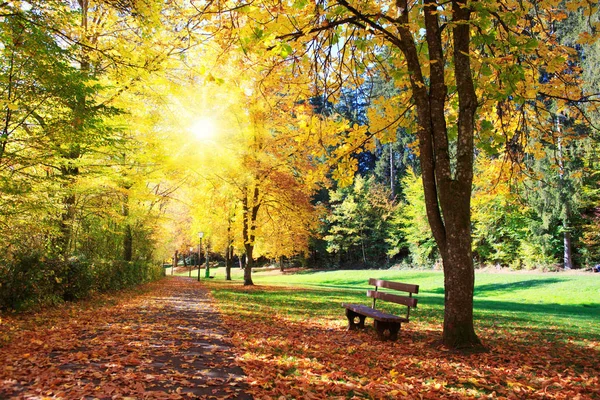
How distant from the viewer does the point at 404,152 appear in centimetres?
5788

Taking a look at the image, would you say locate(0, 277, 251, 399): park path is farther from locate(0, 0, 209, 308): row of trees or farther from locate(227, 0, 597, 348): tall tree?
locate(227, 0, 597, 348): tall tree

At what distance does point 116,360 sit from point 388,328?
4042mm

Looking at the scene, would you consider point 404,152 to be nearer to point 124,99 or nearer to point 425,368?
point 124,99

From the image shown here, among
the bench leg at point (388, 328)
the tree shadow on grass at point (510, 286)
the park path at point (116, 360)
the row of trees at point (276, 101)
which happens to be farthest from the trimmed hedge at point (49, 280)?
the tree shadow on grass at point (510, 286)

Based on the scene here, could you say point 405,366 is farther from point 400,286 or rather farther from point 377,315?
point 400,286

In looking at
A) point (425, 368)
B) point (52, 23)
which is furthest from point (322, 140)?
point (52, 23)

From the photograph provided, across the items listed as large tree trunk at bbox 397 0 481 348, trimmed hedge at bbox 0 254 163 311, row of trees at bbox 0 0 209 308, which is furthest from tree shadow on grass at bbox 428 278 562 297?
row of trees at bbox 0 0 209 308

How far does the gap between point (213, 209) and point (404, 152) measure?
4519 centimetres

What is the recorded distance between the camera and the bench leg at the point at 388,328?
604 cm

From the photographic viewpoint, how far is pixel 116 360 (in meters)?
4.27

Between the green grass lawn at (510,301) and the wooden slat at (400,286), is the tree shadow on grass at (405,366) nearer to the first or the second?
the wooden slat at (400,286)

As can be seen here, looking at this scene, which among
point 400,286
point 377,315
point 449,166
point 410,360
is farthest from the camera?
point 400,286

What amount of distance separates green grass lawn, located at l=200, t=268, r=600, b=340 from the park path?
375 cm

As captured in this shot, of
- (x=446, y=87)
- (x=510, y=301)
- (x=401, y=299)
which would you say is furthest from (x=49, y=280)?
(x=510, y=301)
